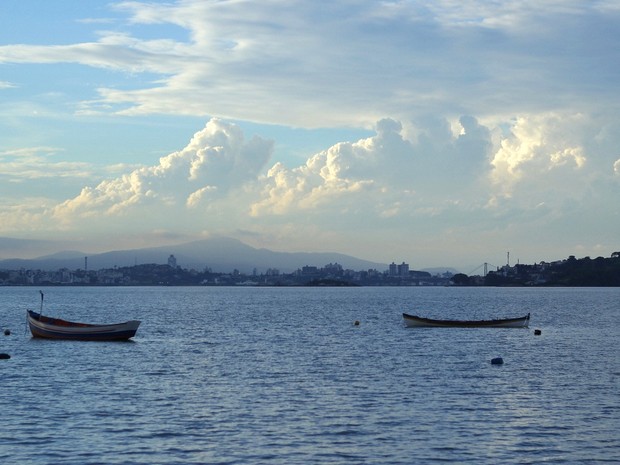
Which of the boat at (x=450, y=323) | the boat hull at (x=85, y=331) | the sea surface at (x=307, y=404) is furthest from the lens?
the boat at (x=450, y=323)

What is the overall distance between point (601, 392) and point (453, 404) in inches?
451

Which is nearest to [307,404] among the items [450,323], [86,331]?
[86,331]

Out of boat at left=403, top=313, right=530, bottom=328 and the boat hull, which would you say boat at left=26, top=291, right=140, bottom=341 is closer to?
the boat hull

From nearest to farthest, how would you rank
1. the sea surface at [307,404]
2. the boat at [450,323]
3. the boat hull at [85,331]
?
the sea surface at [307,404], the boat hull at [85,331], the boat at [450,323]

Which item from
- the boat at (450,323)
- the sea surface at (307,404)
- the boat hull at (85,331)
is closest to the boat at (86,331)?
the boat hull at (85,331)

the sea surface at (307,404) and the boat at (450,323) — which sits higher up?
the boat at (450,323)

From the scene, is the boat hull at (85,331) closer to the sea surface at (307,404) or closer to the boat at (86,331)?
the boat at (86,331)

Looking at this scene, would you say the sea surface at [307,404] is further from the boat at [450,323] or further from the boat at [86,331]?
the boat at [450,323]

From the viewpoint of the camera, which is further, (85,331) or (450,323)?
(450,323)

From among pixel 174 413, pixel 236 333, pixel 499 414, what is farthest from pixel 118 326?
pixel 499 414

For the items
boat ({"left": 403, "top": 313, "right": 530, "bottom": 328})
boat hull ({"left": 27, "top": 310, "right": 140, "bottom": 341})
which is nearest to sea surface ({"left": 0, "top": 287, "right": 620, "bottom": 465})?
boat hull ({"left": 27, "top": 310, "right": 140, "bottom": 341})

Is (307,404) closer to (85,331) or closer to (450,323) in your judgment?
Answer: (85,331)

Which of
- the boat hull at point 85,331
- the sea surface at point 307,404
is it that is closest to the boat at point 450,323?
the sea surface at point 307,404

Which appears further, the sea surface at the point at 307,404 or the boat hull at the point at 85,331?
the boat hull at the point at 85,331
